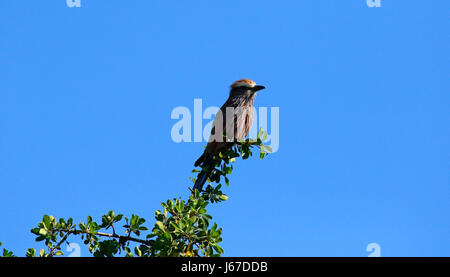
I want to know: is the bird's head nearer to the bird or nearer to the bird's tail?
the bird

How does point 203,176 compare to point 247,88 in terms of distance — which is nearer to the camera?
point 203,176

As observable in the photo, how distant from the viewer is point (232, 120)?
24.9ft

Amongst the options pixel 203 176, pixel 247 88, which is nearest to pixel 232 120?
pixel 247 88

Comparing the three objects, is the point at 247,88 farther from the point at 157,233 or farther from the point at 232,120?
the point at 157,233

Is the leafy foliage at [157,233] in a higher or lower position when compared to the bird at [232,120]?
lower

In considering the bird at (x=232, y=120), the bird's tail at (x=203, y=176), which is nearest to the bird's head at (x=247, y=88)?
the bird at (x=232, y=120)

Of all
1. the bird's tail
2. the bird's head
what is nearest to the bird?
the bird's head

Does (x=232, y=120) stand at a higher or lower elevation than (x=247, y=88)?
lower

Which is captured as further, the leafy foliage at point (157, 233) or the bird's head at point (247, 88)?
the bird's head at point (247, 88)

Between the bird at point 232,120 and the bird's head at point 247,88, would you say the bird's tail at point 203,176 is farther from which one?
the bird's head at point 247,88

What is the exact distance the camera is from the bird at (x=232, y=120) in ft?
23.1
